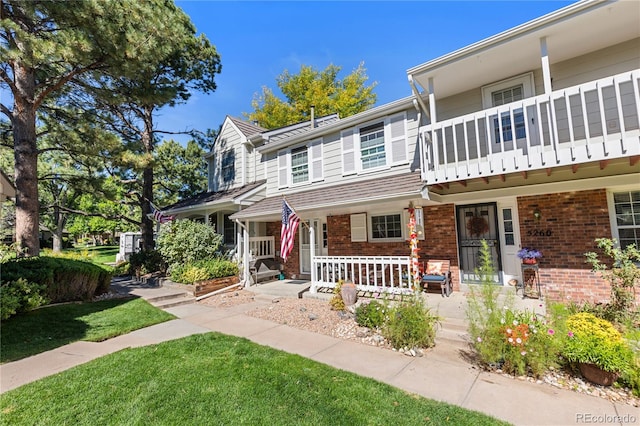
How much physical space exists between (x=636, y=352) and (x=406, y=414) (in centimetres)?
306

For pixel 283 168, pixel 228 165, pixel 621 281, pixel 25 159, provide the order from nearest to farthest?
pixel 621 281, pixel 25 159, pixel 283 168, pixel 228 165

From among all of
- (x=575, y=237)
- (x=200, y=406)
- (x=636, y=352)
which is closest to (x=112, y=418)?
(x=200, y=406)

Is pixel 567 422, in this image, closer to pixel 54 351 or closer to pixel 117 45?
pixel 54 351

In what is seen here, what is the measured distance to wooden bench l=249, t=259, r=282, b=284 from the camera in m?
10.7

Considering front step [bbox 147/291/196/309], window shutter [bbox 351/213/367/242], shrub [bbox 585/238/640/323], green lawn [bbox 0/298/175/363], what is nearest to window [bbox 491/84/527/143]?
shrub [bbox 585/238/640/323]

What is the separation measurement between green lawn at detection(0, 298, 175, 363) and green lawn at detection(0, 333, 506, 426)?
1.63 metres

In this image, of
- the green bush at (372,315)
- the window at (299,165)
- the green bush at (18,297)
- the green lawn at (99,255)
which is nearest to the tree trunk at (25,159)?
the green bush at (18,297)

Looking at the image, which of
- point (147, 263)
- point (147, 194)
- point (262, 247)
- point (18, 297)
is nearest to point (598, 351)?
point (18, 297)

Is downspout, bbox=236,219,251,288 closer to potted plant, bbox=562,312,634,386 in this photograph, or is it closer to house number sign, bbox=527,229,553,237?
house number sign, bbox=527,229,553,237

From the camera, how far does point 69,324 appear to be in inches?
244

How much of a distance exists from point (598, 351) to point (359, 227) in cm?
652

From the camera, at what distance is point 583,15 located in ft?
17.3

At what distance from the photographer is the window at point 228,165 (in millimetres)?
13958

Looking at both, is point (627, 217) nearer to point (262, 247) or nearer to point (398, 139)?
point (398, 139)
